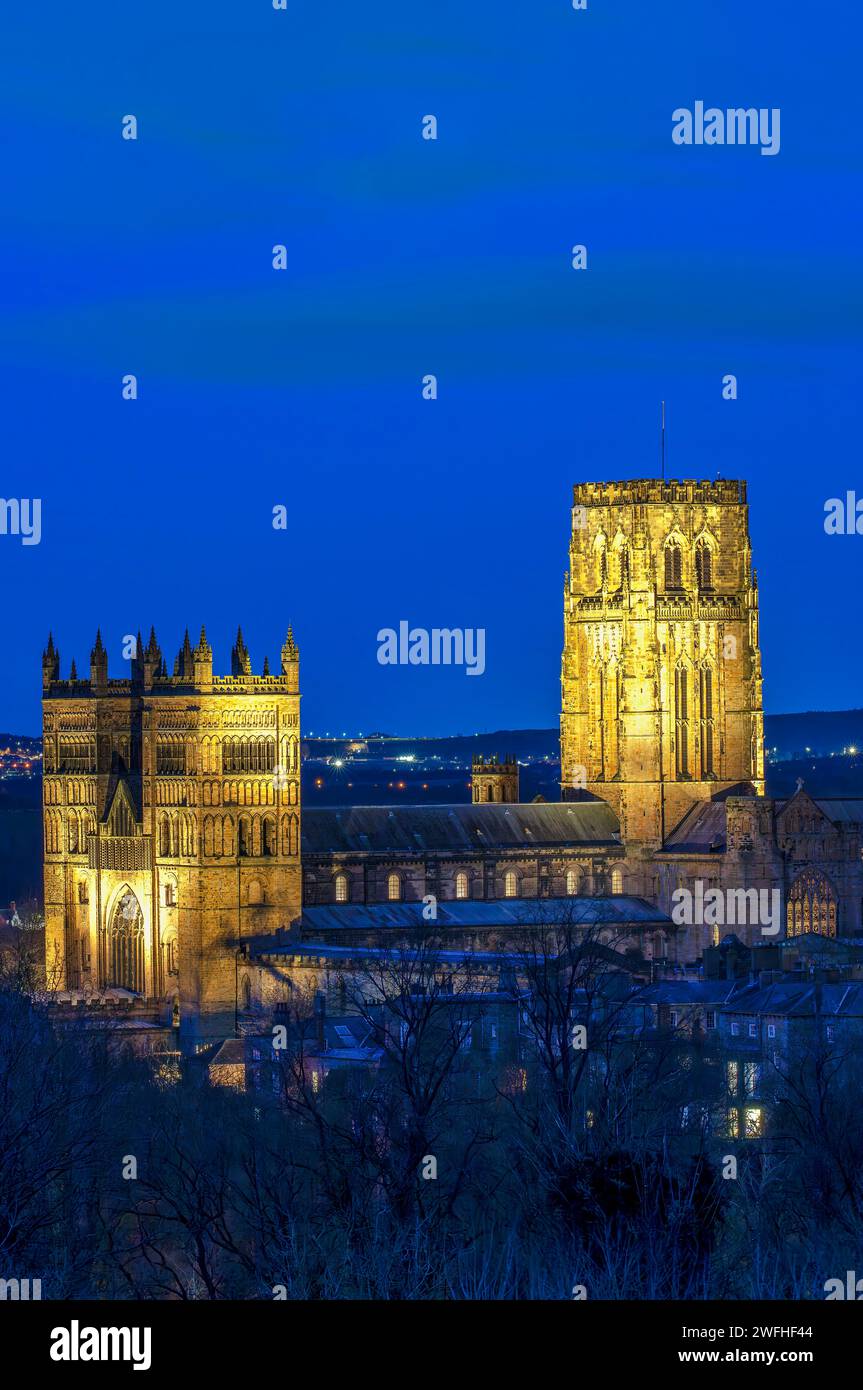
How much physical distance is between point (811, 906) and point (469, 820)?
56.2ft

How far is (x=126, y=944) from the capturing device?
507 ft

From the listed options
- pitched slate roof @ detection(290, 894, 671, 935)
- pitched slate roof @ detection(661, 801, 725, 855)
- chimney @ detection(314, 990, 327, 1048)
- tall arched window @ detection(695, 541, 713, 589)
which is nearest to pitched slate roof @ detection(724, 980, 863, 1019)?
chimney @ detection(314, 990, 327, 1048)

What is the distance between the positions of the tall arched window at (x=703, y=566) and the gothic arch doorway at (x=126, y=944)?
34.7 metres

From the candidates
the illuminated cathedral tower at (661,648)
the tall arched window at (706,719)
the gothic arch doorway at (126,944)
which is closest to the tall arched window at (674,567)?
the illuminated cathedral tower at (661,648)

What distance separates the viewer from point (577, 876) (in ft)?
528

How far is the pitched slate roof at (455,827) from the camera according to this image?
155625 mm

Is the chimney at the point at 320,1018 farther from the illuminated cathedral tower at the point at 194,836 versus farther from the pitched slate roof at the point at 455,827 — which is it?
the pitched slate roof at the point at 455,827

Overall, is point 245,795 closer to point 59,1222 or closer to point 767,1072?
point 767,1072

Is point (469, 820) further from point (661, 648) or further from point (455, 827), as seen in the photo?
point (661, 648)

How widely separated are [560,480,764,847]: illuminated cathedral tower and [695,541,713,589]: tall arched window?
51 mm

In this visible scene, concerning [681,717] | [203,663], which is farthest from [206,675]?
[681,717]

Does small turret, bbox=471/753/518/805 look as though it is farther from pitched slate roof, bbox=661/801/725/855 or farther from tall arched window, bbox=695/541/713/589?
tall arched window, bbox=695/541/713/589

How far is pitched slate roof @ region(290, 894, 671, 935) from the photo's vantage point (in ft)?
488
